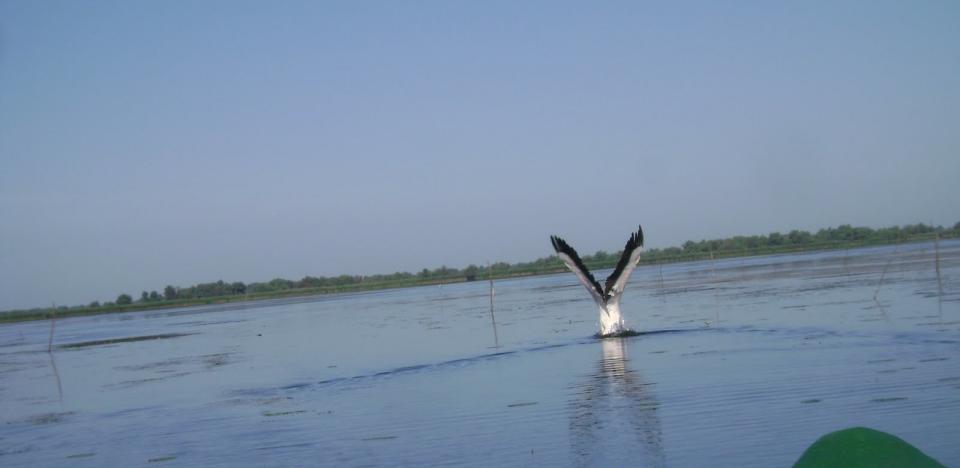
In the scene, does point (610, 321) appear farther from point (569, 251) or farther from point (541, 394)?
point (541, 394)

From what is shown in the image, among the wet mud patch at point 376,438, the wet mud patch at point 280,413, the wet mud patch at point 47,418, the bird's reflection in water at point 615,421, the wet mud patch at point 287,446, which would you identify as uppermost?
the bird's reflection in water at point 615,421

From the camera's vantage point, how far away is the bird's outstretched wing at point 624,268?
23.0 metres

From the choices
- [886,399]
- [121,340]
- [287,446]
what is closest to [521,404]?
[287,446]

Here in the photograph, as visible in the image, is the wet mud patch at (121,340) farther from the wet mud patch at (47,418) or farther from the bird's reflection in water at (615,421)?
the bird's reflection in water at (615,421)

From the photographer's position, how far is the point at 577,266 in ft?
79.5

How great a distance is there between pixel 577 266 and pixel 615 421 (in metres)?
13.4

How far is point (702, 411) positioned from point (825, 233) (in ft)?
343

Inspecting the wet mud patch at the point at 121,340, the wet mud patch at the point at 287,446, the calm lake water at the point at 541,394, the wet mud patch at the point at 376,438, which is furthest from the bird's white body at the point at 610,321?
the wet mud patch at the point at 121,340

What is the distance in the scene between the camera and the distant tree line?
98894 mm

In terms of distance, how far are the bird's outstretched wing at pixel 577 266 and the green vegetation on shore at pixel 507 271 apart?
58.8 meters

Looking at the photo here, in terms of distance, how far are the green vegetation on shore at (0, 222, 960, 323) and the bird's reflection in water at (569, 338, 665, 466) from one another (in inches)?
2731

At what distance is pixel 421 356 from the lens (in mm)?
21125

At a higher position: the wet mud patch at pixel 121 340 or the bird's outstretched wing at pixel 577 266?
the bird's outstretched wing at pixel 577 266

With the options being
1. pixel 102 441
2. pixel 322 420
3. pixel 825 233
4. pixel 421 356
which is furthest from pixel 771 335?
pixel 825 233
